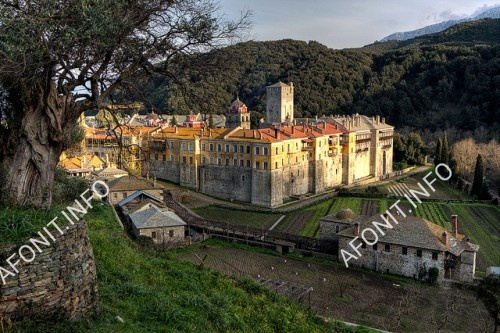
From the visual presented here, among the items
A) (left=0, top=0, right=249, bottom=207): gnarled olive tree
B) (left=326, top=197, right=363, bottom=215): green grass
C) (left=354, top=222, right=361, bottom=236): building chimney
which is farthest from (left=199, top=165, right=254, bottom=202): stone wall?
(left=0, top=0, right=249, bottom=207): gnarled olive tree

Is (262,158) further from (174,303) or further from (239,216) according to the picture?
(174,303)

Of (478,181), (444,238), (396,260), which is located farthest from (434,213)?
(396,260)

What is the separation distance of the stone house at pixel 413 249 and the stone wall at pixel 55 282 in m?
19.3

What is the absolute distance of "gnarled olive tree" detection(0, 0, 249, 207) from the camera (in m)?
6.93

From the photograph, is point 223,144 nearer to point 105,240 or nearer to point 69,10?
point 105,240

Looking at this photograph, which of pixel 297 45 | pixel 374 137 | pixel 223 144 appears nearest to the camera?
pixel 223 144

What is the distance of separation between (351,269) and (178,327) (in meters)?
18.1

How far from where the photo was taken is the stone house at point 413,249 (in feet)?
74.3

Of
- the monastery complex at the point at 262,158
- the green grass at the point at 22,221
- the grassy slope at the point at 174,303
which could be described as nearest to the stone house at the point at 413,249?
the grassy slope at the point at 174,303

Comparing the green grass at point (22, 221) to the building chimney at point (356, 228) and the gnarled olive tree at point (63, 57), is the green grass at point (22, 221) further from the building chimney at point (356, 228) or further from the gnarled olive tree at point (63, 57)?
the building chimney at point (356, 228)

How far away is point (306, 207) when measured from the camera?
40.1 meters

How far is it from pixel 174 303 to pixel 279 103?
56.6 metres

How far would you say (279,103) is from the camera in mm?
64562

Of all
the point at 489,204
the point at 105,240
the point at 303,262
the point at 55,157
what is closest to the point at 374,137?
the point at 489,204
